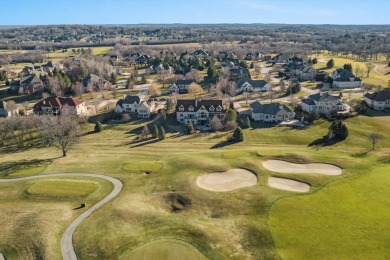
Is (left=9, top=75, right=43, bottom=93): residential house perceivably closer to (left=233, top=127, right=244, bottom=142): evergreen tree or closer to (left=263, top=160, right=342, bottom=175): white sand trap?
(left=233, top=127, right=244, bottom=142): evergreen tree

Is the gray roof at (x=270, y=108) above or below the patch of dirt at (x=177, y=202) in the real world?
above

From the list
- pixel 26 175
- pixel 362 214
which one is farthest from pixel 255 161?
pixel 26 175

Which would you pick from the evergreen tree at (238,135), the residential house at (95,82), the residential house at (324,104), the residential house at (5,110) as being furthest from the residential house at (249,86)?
the residential house at (5,110)

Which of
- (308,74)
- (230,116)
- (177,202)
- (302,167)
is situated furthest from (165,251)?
(308,74)

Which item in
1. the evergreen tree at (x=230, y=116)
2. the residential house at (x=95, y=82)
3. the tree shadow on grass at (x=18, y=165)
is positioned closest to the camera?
the tree shadow on grass at (x=18, y=165)

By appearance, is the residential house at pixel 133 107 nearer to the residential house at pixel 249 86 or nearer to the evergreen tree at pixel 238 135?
the evergreen tree at pixel 238 135

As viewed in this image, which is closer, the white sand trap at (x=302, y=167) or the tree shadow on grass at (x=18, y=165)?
the white sand trap at (x=302, y=167)

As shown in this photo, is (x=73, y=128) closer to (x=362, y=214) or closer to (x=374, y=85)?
(x=362, y=214)

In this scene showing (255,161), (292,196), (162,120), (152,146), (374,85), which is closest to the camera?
(292,196)
